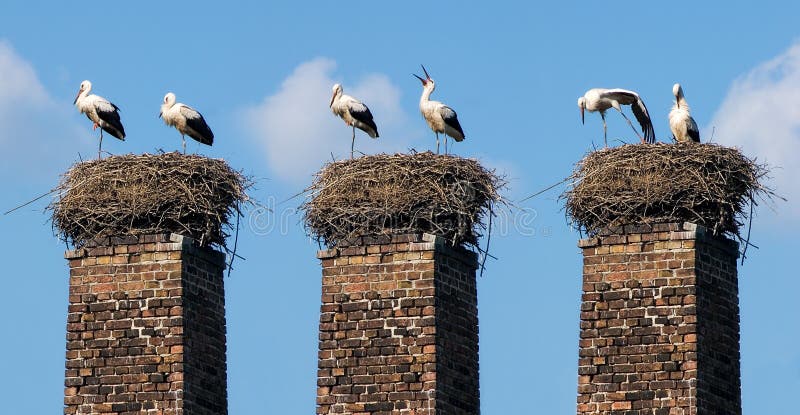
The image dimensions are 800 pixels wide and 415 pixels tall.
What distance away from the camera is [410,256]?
1120 inches

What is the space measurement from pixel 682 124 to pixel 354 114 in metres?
5.14

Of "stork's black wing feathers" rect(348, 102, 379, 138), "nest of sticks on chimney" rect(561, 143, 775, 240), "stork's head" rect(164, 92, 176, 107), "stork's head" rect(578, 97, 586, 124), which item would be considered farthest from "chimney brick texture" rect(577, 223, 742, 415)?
"stork's head" rect(164, 92, 176, 107)

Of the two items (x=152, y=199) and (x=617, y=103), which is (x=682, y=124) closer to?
(x=617, y=103)

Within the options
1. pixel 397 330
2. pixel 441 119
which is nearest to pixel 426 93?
pixel 441 119

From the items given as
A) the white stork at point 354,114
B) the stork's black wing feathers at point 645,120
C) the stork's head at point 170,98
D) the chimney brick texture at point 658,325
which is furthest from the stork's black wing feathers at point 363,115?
the chimney brick texture at point 658,325

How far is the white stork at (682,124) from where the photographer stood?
30.7 metres

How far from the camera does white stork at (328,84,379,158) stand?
33.3 meters

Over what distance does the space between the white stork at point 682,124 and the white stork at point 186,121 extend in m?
6.65

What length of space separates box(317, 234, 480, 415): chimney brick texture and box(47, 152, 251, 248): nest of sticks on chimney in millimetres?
1650

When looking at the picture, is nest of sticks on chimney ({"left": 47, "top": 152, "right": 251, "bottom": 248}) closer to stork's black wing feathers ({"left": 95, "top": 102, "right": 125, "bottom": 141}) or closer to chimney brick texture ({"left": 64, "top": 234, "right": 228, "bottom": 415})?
chimney brick texture ({"left": 64, "top": 234, "right": 228, "bottom": 415})

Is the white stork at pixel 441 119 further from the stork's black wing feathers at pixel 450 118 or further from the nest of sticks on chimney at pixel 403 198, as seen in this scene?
the nest of sticks on chimney at pixel 403 198

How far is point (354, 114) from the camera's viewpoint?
3338 centimetres

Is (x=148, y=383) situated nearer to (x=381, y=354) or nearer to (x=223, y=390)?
(x=223, y=390)

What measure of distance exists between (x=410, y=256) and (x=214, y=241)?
2780mm
